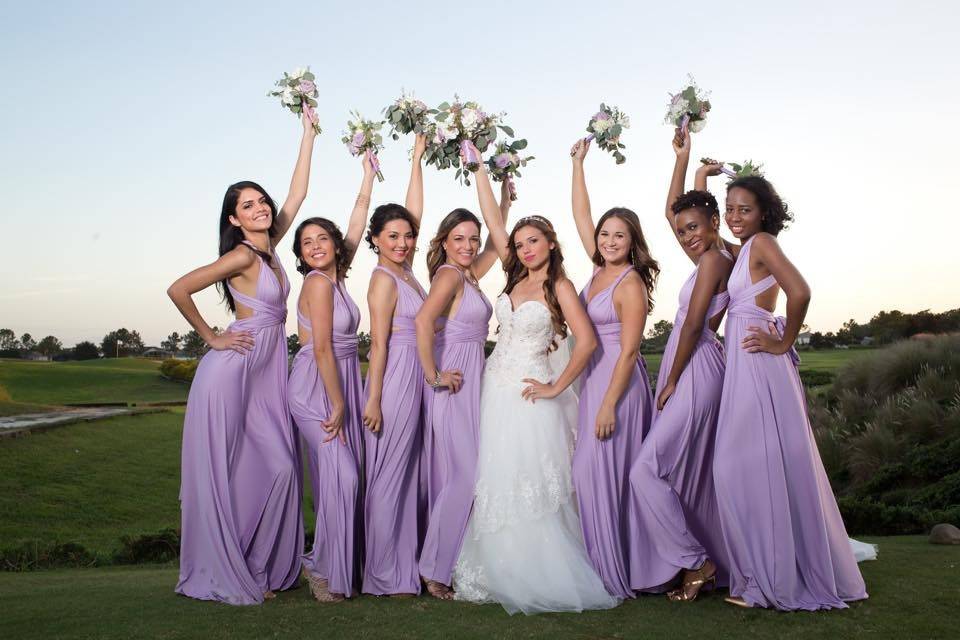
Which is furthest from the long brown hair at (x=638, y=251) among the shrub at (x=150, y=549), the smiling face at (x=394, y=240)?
the shrub at (x=150, y=549)

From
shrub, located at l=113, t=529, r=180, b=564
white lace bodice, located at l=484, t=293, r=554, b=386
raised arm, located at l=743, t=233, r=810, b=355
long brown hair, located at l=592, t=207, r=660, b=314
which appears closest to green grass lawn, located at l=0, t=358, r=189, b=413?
shrub, located at l=113, t=529, r=180, b=564

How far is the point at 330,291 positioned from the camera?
7211 millimetres

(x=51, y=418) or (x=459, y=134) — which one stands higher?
(x=459, y=134)

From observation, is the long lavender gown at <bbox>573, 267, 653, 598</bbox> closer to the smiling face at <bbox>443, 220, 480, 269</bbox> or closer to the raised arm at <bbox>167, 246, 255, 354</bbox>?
the smiling face at <bbox>443, 220, 480, 269</bbox>

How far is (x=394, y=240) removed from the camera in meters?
7.54

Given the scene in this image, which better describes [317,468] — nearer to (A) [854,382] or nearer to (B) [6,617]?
(B) [6,617]

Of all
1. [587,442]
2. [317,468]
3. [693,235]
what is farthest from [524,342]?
[317,468]

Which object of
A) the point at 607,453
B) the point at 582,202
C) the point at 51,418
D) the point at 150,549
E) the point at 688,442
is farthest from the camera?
the point at 51,418

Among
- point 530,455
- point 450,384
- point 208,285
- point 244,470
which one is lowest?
point 244,470

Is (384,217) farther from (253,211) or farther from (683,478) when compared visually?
(683,478)

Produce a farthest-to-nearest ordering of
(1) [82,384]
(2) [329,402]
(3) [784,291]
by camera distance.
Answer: (1) [82,384] < (2) [329,402] < (3) [784,291]

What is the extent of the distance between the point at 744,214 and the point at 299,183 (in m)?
4.19

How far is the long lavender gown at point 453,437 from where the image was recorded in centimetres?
707

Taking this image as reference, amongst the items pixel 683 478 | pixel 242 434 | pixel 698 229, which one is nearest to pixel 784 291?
pixel 698 229
